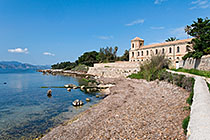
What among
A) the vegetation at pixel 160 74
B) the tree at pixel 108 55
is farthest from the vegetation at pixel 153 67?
the tree at pixel 108 55

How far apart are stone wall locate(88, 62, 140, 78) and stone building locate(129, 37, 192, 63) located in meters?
5.65

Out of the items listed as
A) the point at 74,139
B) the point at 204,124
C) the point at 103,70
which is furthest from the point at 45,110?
the point at 103,70

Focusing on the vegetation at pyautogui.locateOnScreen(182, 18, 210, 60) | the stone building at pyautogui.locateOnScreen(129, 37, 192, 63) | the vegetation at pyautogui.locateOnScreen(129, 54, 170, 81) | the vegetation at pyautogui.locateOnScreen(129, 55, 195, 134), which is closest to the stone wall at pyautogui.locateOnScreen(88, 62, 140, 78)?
the stone building at pyautogui.locateOnScreen(129, 37, 192, 63)

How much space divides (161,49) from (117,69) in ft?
44.9

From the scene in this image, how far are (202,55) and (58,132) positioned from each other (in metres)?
19.2

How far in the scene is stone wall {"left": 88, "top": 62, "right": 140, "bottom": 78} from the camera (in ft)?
122

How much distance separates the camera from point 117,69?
40.1 meters

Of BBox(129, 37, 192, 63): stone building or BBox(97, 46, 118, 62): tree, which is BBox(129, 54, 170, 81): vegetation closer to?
BBox(129, 37, 192, 63): stone building

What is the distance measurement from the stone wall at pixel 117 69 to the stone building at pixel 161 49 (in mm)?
5653

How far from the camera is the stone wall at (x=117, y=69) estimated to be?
3704 centimetres

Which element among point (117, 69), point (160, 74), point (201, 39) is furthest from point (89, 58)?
point (201, 39)

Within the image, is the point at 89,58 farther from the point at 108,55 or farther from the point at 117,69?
the point at 117,69

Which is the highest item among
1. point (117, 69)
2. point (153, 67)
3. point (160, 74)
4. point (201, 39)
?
point (201, 39)

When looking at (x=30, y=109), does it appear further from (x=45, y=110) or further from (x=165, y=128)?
(x=165, y=128)
